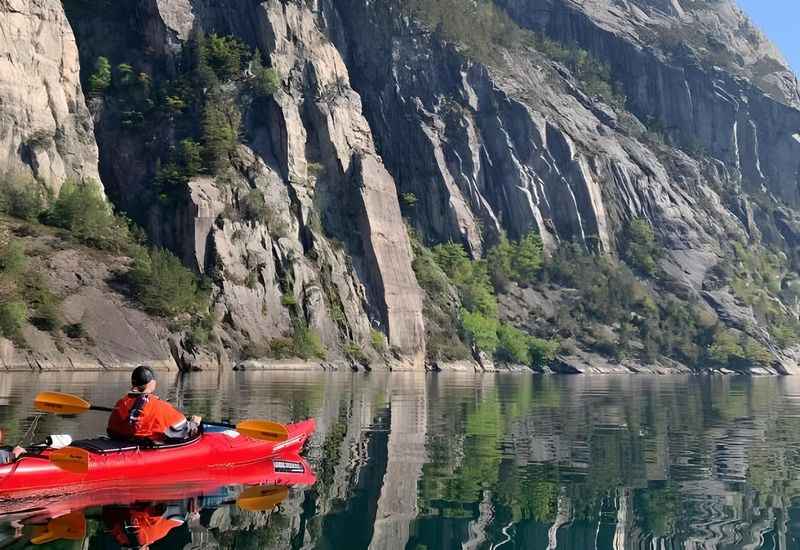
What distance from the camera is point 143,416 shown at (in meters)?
16.4

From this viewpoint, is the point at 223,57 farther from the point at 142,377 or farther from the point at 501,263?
the point at 142,377

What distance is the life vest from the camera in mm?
16333

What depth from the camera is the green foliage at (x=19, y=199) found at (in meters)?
71.4

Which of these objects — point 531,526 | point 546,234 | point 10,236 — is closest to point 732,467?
point 531,526

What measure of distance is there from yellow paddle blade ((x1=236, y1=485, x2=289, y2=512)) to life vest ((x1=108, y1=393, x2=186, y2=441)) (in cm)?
195

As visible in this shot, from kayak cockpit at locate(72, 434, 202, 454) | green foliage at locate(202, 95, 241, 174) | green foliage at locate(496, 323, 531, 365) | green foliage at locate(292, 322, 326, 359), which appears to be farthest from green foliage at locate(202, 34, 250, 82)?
kayak cockpit at locate(72, 434, 202, 454)

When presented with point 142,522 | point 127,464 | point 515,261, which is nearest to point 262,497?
point 127,464

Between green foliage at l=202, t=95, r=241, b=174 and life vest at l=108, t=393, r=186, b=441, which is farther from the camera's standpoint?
green foliage at l=202, t=95, r=241, b=174

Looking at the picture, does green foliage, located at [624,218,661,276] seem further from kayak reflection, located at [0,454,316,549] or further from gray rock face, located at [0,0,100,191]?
kayak reflection, located at [0,454,316,549]

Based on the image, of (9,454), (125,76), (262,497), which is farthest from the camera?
(125,76)

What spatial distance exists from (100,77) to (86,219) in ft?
93.6

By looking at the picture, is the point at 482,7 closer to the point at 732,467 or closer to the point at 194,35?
the point at 194,35

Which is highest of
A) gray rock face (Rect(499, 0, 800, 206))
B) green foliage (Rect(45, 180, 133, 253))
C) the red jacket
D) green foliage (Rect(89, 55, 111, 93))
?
gray rock face (Rect(499, 0, 800, 206))

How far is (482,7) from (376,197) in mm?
53993
